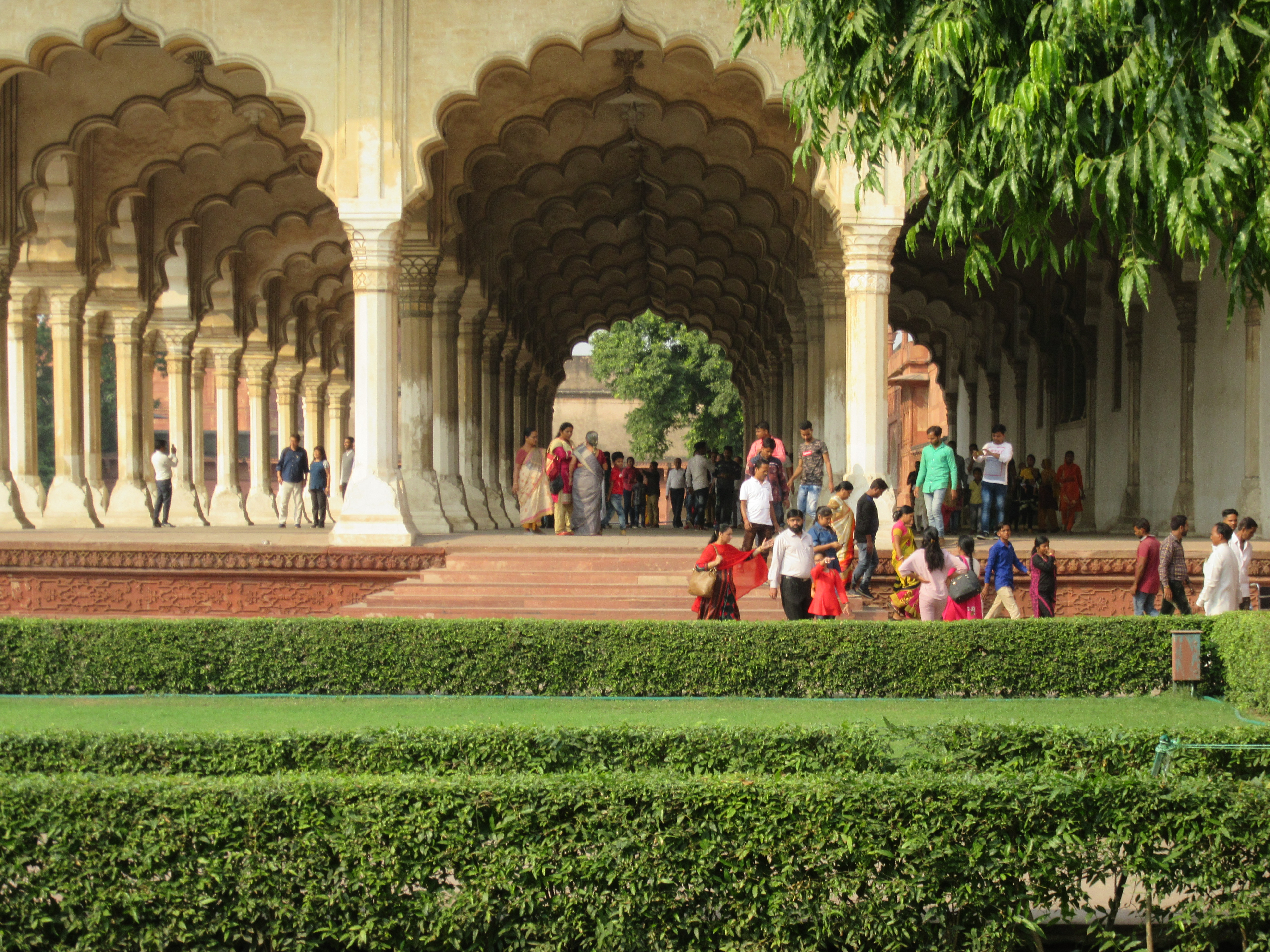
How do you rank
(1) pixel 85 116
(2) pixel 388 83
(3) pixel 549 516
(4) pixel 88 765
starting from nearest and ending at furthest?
(4) pixel 88 765 < (2) pixel 388 83 < (1) pixel 85 116 < (3) pixel 549 516

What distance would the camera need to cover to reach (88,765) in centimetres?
466

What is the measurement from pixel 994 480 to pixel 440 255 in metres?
7.17

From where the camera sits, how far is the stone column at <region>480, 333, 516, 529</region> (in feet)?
70.6

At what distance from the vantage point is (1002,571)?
→ 11.0 meters

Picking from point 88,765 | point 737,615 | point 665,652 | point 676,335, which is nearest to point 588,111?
point 737,615

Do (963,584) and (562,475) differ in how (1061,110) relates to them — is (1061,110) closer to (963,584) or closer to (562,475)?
(963,584)

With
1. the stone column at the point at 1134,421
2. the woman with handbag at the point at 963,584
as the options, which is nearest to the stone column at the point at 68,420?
the woman with handbag at the point at 963,584

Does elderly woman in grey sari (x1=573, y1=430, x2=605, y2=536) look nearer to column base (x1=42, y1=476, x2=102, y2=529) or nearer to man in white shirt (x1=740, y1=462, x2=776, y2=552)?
man in white shirt (x1=740, y1=462, x2=776, y2=552)

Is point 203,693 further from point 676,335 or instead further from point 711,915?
point 676,335

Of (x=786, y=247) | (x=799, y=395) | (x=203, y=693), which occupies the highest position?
(x=786, y=247)

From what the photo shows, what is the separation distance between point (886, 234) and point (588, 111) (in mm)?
5897

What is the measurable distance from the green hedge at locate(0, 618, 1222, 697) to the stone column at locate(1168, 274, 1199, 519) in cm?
803

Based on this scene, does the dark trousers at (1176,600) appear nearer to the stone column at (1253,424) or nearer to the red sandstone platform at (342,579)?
the red sandstone platform at (342,579)

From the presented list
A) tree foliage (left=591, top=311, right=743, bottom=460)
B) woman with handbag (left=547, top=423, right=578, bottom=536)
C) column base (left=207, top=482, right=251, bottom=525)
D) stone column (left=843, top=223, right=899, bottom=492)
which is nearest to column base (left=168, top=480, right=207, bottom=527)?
column base (left=207, top=482, right=251, bottom=525)
